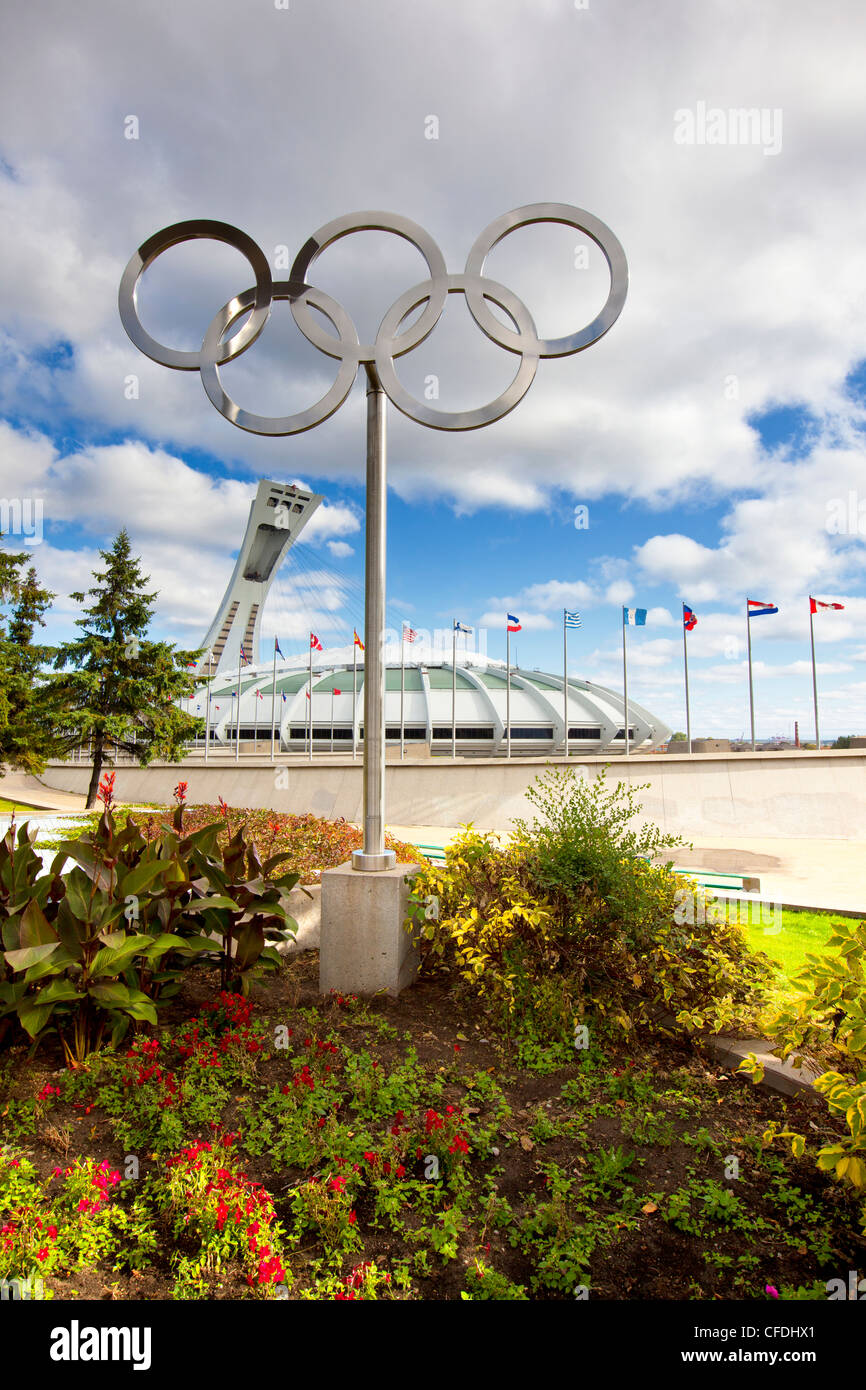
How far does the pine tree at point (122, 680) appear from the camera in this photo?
63.9 feet

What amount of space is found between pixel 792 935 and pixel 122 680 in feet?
58.4

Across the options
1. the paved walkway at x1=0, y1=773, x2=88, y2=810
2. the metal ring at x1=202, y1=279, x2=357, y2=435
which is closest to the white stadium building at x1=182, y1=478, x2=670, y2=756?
the paved walkway at x1=0, y1=773, x2=88, y2=810

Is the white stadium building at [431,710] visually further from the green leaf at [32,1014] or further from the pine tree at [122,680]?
the green leaf at [32,1014]

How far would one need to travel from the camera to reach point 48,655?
20922 mm

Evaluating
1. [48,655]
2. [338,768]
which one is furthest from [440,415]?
[48,655]

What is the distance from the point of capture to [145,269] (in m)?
5.89

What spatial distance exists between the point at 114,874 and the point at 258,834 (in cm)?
696

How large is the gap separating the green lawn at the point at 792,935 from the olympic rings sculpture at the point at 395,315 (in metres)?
5.47

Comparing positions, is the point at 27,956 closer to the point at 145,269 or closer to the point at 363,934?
the point at 363,934

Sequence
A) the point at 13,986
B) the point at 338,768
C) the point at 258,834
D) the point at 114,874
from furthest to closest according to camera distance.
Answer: the point at 338,768 < the point at 258,834 < the point at 114,874 < the point at 13,986

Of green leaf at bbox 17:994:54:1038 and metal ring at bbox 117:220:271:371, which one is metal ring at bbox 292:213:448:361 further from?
green leaf at bbox 17:994:54:1038

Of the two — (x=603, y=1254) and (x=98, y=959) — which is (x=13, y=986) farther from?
(x=603, y=1254)

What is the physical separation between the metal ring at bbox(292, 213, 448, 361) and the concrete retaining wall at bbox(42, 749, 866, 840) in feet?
39.8
